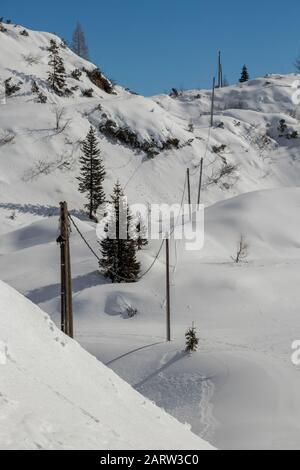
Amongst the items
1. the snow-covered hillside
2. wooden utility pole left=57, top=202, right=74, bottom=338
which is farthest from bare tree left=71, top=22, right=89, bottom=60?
wooden utility pole left=57, top=202, right=74, bottom=338

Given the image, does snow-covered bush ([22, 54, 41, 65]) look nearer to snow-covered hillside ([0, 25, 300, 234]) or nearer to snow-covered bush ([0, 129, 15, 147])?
snow-covered hillside ([0, 25, 300, 234])

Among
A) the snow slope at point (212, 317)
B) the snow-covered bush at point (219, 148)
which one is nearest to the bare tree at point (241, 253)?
the snow slope at point (212, 317)

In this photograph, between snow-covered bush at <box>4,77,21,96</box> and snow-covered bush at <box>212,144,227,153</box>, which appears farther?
snow-covered bush at <box>212,144,227,153</box>

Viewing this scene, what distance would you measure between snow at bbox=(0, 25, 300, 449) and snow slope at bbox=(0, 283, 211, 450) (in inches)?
2.4

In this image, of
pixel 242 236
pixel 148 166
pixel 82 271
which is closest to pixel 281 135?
pixel 148 166

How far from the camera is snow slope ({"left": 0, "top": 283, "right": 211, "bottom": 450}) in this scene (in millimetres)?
5633

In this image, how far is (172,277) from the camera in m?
26.7

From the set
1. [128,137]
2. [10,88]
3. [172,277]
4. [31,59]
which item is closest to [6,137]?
[10,88]

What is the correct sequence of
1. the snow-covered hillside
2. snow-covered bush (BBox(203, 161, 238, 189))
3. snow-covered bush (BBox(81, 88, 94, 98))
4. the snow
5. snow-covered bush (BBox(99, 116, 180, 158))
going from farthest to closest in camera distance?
snow-covered bush (BBox(81, 88, 94, 98)), snow-covered bush (BBox(203, 161, 238, 189)), snow-covered bush (BBox(99, 116, 180, 158)), the snow-covered hillside, the snow

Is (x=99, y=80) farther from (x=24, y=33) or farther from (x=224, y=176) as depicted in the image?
(x=224, y=176)

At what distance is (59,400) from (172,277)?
792 inches
